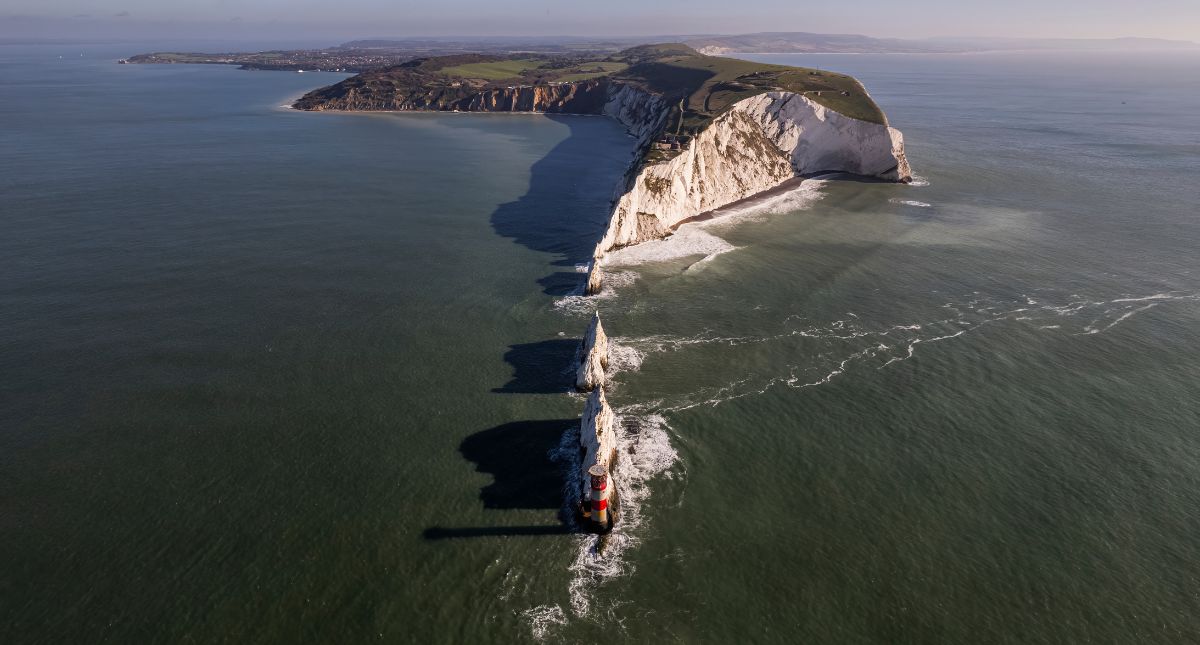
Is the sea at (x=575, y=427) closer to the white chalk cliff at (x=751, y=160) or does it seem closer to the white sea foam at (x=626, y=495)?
the white sea foam at (x=626, y=495)

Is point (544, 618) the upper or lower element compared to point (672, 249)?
lower

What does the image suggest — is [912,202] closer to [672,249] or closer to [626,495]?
[672,249]

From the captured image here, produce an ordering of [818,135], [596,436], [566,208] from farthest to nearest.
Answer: [818,135] → [566,208] → [596,436]

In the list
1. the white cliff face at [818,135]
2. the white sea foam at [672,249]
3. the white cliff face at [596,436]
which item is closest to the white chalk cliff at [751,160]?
the white cliff face at [818,135]

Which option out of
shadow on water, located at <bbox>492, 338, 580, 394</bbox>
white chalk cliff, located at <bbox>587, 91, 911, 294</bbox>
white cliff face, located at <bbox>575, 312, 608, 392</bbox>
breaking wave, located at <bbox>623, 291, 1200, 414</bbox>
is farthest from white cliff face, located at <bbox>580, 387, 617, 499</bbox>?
white chalk cliff, located at <bbox>587, 91, 911, 294</bbox>

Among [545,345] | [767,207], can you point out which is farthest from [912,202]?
[545,345]

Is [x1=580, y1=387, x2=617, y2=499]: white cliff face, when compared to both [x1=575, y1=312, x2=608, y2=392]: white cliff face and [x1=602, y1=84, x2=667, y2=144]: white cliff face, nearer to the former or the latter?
[x1=575, y1=312, x2=608, y2=392]: white cliff face

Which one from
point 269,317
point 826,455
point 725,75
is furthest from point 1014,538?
point 725,75
